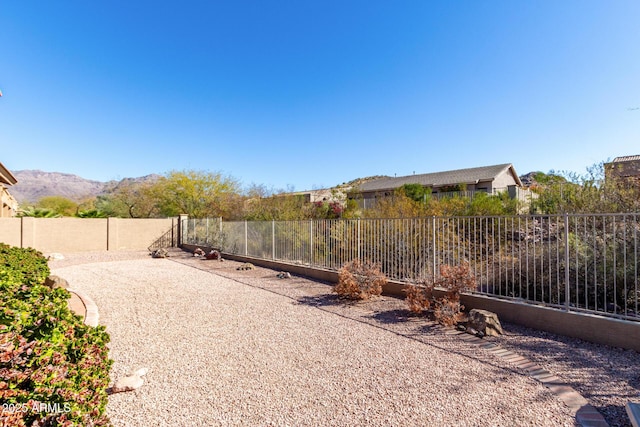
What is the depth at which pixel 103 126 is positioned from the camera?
25.7 meters

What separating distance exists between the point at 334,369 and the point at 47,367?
2722mm

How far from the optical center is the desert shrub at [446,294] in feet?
18.0

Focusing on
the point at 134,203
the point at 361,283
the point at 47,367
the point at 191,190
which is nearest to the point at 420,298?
the point at 361,283

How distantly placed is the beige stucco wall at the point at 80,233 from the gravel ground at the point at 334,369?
608 inches

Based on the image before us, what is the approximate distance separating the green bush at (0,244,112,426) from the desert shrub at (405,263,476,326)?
484 cm

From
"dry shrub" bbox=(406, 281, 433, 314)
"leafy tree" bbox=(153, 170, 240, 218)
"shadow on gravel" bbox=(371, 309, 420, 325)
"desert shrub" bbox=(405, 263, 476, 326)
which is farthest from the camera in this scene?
"leafy tree" bbox=(153, 170, 240, 218)

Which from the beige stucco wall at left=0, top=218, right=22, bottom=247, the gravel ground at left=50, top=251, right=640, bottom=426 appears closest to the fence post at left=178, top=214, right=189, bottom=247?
the beige stucco wall at left=0, top=218, right=22, bottom=247

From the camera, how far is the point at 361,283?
23.2 ft

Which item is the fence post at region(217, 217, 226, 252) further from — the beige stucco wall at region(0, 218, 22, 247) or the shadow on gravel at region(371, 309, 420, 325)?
the shadow on gravel at region(371, 309, 420, 325)

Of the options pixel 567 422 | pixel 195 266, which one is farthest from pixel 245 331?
pixel 195 266

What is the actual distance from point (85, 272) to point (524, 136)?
1848cm

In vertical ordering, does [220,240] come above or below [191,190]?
below

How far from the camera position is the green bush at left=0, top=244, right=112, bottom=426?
1602 mm

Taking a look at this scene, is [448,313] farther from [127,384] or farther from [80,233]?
[80,233]
